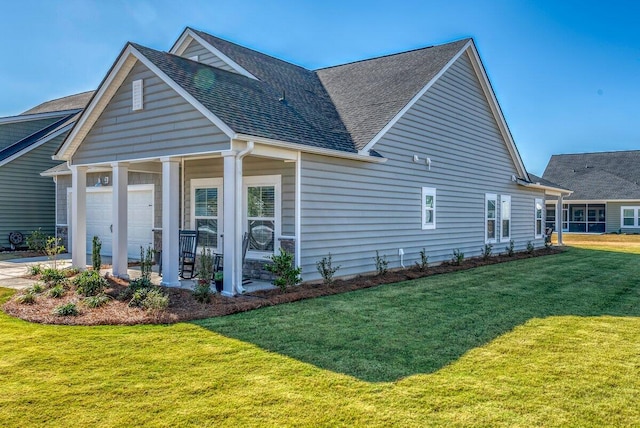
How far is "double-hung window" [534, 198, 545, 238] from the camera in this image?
786 inches

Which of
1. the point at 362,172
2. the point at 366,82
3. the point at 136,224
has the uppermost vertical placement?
the point at 366,82

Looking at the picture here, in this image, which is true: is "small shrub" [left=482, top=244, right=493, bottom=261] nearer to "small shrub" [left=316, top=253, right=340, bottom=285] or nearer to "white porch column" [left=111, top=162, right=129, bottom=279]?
→ "small shrub" [left=316, top=253, right=340, bottom=285]

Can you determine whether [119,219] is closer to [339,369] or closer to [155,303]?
[155,303]

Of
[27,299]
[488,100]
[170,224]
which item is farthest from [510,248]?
[27,299]

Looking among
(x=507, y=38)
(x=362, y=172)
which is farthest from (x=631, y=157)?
(x=362, y=172)

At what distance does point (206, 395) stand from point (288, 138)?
220 inches

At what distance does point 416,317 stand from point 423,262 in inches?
206

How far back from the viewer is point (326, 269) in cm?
974

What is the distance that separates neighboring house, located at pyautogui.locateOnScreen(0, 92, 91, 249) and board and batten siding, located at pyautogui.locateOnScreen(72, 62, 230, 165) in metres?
8.94

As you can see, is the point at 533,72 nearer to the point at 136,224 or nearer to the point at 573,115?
the point at 573,115

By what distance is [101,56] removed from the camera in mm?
17234

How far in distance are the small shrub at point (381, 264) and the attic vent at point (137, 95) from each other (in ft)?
19.6

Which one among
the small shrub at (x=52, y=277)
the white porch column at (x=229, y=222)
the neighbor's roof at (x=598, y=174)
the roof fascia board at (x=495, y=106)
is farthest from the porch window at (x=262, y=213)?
the neighbor's roof at (x=598, y=174)

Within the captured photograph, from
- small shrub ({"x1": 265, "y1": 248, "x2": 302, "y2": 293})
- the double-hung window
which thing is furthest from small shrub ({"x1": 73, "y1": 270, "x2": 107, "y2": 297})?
the double-hung window
